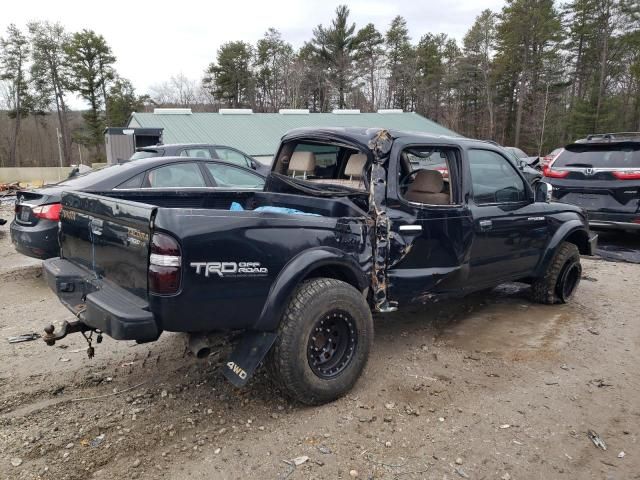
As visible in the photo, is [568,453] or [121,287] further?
[121,287]

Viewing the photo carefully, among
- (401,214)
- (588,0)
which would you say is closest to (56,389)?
(401,214)

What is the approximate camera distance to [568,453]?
282 centimetres

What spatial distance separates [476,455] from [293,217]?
1.81 m

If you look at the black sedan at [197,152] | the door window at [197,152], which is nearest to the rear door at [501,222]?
the black sedan at [197,152]

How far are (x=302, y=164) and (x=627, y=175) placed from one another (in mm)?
5775

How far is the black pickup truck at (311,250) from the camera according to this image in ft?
8.78

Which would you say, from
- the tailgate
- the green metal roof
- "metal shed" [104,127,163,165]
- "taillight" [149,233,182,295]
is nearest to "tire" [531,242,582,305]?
"taillight" [149,233,182,295]

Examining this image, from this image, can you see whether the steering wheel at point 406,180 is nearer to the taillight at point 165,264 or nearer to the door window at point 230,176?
the taillight at point 165,264

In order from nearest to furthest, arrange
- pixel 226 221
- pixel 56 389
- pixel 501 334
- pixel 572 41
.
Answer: pixel 226 221 < pixel 56 389 < pixel 501 334 < pixel 572 41

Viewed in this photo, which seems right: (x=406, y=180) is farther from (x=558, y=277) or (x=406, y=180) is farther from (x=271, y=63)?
(x=271, y=63)

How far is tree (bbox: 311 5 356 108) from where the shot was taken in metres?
48.7

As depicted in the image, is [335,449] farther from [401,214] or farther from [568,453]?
[401,214]

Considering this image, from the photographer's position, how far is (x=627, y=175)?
739 centimetres

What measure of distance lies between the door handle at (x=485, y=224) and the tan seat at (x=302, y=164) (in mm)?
1590
